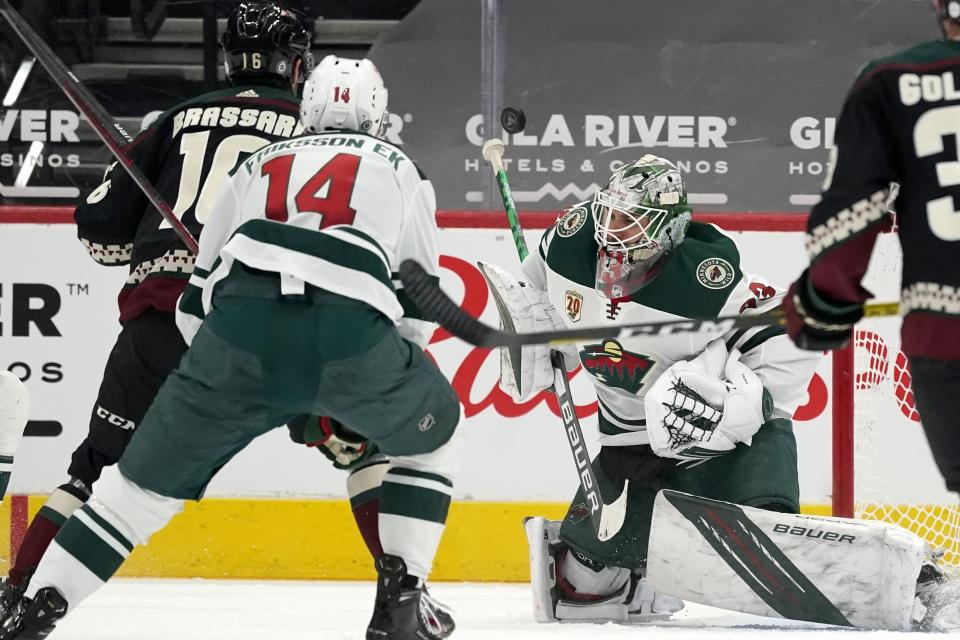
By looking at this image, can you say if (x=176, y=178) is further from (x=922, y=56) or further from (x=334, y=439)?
(x=922, y=56)

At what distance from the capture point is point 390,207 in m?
2.47

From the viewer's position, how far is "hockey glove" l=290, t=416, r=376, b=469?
9.32 ft

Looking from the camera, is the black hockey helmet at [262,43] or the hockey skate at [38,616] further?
the black hockey helmet at [262,43]

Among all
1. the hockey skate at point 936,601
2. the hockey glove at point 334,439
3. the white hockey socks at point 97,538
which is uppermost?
the hockey glove at point 334,439

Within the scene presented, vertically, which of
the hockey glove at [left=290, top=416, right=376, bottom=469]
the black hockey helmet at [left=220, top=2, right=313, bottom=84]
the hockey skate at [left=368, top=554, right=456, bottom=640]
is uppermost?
the black hockey helmet at [left=220, top=2, right=313, bottom=84]

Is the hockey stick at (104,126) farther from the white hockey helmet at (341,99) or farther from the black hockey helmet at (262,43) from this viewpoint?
the white hockey helmet at (341,99)

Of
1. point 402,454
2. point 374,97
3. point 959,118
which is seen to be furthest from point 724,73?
point 959,118

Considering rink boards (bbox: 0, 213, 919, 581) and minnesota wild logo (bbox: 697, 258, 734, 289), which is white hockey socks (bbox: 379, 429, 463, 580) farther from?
rink boards (bbox: 0, 213, 919, 581)

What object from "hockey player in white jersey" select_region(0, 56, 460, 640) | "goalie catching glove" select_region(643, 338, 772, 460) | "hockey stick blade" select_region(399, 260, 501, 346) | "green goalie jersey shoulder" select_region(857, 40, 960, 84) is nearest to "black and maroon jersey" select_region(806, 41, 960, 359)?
"green goalie jersey shoulder" select_region(857, 40, 960, 84)

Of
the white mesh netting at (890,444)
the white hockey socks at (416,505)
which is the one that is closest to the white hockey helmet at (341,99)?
the white hockey socks at (416,505)

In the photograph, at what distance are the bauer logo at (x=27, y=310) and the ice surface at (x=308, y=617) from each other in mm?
732

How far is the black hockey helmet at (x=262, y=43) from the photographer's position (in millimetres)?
3166

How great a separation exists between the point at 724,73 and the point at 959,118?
265 centimetres

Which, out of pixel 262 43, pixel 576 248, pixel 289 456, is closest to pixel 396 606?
pixel 576 248
